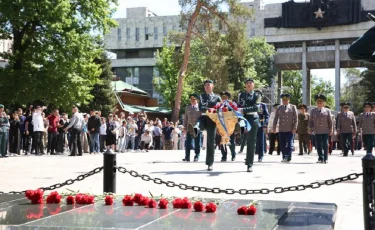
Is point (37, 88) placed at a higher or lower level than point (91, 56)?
lower

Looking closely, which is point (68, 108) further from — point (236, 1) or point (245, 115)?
point (245, 115)

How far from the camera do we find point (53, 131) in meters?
22.2

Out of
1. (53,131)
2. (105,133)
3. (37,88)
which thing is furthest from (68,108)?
(53,131)

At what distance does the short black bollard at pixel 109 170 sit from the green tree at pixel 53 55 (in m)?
24.0

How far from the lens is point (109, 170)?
7152 millimetres

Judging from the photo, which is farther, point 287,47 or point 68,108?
point 287,47

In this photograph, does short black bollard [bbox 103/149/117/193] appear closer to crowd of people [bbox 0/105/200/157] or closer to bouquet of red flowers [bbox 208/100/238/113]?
bouquet of red flowers [bbox 208/100/238/113]

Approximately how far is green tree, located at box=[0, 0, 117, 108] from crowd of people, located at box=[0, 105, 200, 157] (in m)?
6.00

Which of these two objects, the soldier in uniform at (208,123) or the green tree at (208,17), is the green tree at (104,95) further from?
the soldier in uniform at (208,123)

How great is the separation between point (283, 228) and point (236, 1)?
105ft

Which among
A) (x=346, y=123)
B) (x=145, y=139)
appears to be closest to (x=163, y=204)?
(x=346, y=123)

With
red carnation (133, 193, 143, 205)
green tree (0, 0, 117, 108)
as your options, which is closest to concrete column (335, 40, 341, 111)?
green tree (0, 0, 117, 108)

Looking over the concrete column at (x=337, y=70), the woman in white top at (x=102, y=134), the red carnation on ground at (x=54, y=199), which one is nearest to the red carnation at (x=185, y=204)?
the red carnation on ground at (x=54, y=199)

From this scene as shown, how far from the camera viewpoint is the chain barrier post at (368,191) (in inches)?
189
